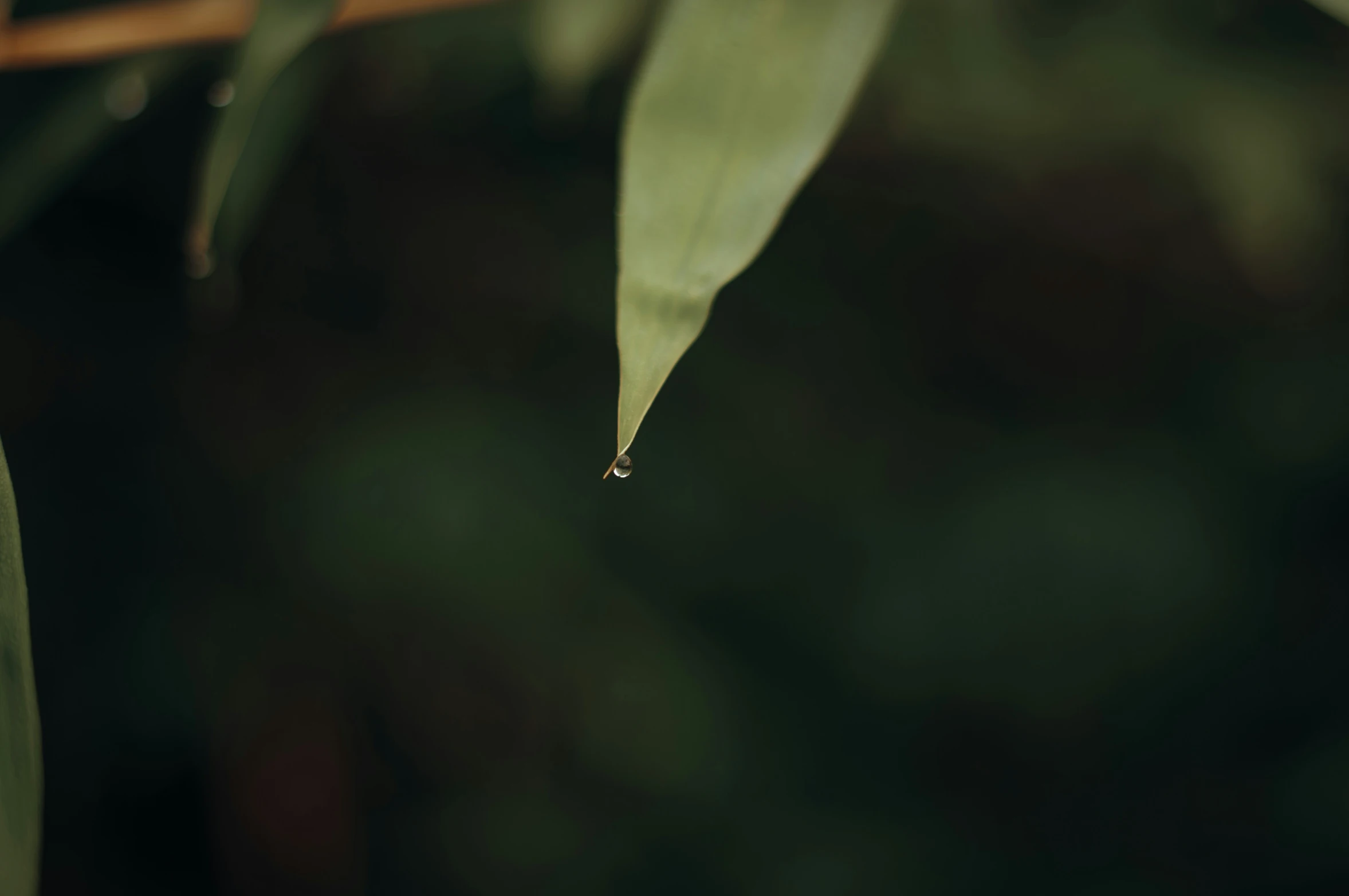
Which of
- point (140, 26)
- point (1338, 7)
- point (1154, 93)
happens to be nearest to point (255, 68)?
point (140, 26)

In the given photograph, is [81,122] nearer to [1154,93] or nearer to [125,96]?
[125,96]

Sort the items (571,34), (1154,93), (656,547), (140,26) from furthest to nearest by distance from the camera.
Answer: (656,547) < (1154,93) < (571,34) < (140,26)

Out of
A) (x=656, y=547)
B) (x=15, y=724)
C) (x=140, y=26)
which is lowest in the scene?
(x=656, y=547)

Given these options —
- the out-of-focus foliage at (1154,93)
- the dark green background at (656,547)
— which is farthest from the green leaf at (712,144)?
the dark green background at (656,547)

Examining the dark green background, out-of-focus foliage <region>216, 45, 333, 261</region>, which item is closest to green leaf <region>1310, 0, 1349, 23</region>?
out-of-focus foliage <region>216, 45, 333, 261</region>

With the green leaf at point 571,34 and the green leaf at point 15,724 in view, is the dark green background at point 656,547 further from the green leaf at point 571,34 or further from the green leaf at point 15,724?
the green leaf at point 15,724

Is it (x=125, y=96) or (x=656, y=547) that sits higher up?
(x=125, y=96)

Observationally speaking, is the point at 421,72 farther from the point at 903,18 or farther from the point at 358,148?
the point at 903,18

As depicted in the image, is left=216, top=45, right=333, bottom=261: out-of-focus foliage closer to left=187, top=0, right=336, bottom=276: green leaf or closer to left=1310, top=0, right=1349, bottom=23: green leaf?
left=187, top=0, right=336, bottom=276: green leaf
